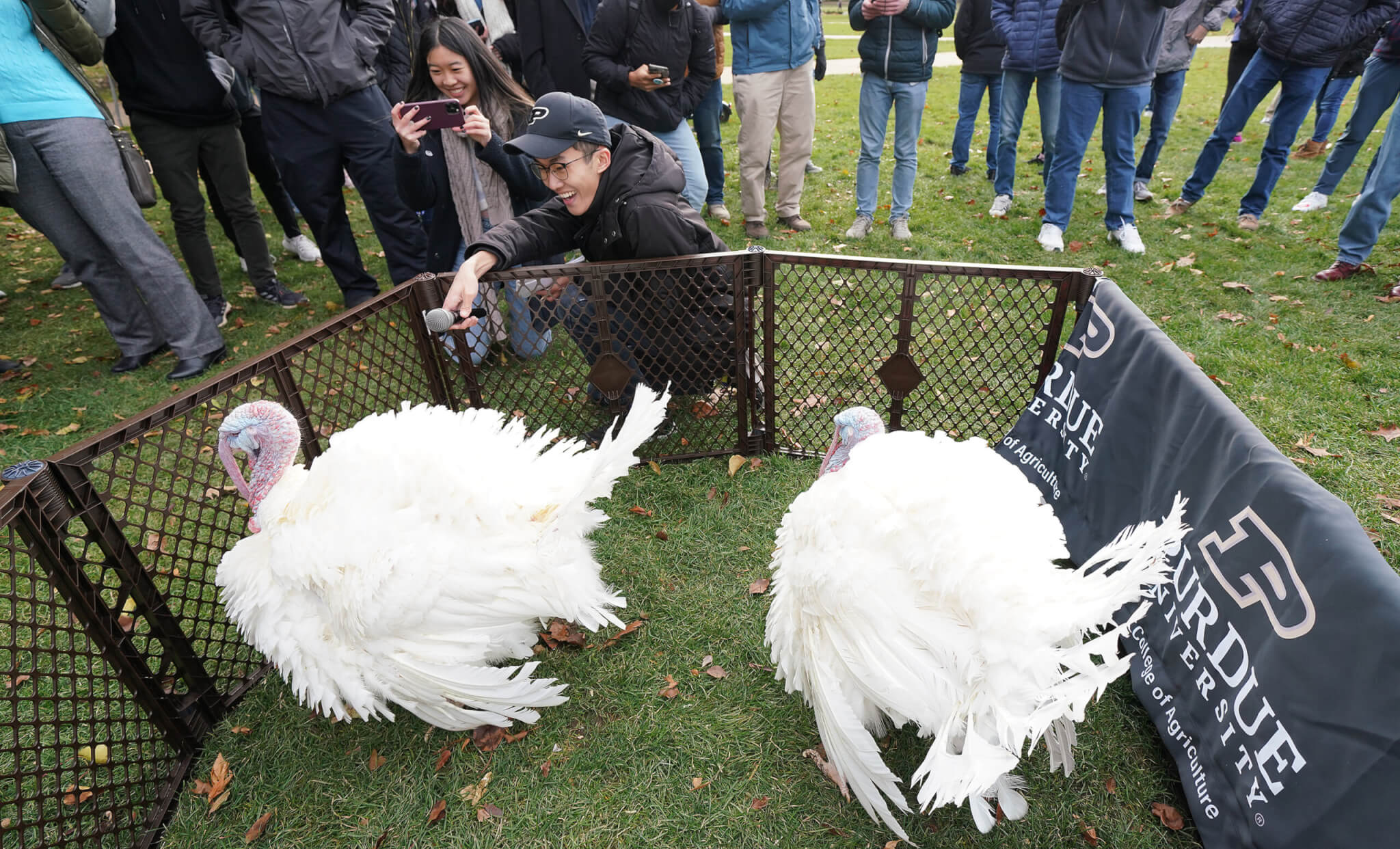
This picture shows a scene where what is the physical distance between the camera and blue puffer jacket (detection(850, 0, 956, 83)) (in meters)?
5.46

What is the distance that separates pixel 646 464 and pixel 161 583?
2.37 meters

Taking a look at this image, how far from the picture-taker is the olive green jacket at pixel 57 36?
3646mm

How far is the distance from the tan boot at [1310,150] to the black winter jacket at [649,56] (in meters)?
7.23

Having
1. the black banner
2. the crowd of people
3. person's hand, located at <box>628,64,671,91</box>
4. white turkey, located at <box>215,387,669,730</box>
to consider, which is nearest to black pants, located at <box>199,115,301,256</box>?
the crowd of people

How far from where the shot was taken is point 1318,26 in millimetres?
5109

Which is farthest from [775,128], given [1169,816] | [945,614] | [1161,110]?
[1169,816]

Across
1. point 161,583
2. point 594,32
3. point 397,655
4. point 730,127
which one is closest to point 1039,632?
point 397,655

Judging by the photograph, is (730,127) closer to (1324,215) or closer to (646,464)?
(1324,215)

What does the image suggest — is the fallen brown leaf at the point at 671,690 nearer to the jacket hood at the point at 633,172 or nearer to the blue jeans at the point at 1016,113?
the jacket hood at the point at 633,172

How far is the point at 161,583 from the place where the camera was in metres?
3.08

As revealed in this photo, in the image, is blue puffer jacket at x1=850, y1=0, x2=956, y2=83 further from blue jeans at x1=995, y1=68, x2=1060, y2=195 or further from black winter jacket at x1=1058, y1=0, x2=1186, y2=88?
blue jeans at x1=995, y1=68, x2=1060, y2=195

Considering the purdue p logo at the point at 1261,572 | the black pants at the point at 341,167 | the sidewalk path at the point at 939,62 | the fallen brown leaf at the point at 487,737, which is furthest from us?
the sidewalk path at the point at 939,62

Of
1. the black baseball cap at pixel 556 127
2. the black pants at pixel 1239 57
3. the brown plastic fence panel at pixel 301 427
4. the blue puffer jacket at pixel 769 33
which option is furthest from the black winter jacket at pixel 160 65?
the black pants at pixel 1239 57

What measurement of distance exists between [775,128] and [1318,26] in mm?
4249
